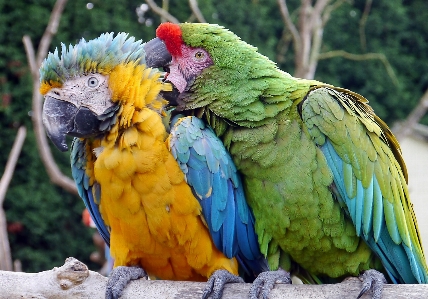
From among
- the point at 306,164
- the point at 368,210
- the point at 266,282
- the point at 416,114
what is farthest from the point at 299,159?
the point at 416,114

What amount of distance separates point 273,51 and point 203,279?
501cm

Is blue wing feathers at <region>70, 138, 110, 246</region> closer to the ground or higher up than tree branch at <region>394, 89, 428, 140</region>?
closer to the ground

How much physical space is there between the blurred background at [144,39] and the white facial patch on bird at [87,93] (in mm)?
2911

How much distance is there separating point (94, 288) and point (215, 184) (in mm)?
535

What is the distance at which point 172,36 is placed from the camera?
1869mm

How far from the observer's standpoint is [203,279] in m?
1.95

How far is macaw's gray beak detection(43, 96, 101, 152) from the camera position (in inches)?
66.6

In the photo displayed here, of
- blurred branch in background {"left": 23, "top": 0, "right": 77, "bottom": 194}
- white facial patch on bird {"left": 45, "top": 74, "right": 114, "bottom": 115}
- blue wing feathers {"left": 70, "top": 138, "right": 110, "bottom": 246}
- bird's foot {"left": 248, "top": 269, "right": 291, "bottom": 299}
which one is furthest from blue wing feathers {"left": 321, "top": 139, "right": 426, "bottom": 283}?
blurred branch in background {"left": 23, "top": 0, "right": 77, "bottom": 194}

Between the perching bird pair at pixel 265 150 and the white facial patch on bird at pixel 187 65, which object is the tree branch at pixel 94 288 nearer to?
the perching bird pair at pixel 265 150

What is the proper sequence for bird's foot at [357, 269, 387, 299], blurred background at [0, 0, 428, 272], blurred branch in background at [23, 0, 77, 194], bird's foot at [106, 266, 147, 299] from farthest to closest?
1. blurred background at [0, 0, 428, 272]
2. blurred branch in background at [23, 0, 77, 194]
3. bird's foot at [106, 266, 147, 299]
4. bird's foot at [357, 269, 387, 299]

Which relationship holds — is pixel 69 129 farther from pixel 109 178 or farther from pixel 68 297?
A: pixel 68 297

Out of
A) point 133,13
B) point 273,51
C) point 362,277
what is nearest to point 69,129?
point 362,277

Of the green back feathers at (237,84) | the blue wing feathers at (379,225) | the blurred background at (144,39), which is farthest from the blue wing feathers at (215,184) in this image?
the blurred background at (144,39)

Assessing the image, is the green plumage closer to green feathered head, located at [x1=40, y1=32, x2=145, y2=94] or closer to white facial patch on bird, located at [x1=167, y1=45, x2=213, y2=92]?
white facial patch on bird, located at [x1=167, y1=45, x2=213, y2=92]
